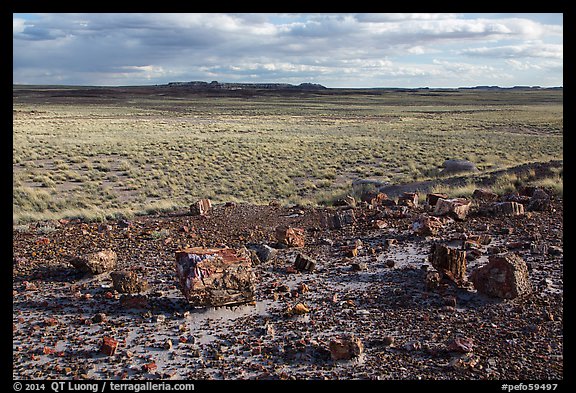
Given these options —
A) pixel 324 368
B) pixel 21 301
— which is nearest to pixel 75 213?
pixel 21 301

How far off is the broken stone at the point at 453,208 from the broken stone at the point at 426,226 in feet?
3.37

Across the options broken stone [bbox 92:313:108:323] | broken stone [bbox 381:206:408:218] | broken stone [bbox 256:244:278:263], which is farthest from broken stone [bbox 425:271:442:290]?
broken stone [bbox 92:313:108:323]

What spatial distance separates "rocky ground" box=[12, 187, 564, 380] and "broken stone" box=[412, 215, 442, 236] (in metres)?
0.09

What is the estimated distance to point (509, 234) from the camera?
9.32 meters

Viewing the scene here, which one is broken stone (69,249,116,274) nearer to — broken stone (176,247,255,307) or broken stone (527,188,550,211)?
broken stone (176,247,255,307)

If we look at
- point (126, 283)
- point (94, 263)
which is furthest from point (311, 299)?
point (94, 263)

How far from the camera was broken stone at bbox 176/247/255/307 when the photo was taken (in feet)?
21.0

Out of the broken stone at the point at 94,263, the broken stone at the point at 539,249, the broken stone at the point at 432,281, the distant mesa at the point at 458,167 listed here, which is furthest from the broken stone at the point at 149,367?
the distant mesa at the point at 458,167

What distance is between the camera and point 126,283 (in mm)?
7016

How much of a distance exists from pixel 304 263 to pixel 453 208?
419 centimetres

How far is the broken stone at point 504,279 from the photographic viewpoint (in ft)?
21.4

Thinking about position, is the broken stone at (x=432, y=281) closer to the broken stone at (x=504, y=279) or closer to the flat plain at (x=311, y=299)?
the flat plain at (x=311, y=299)

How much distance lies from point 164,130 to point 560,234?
134ft
